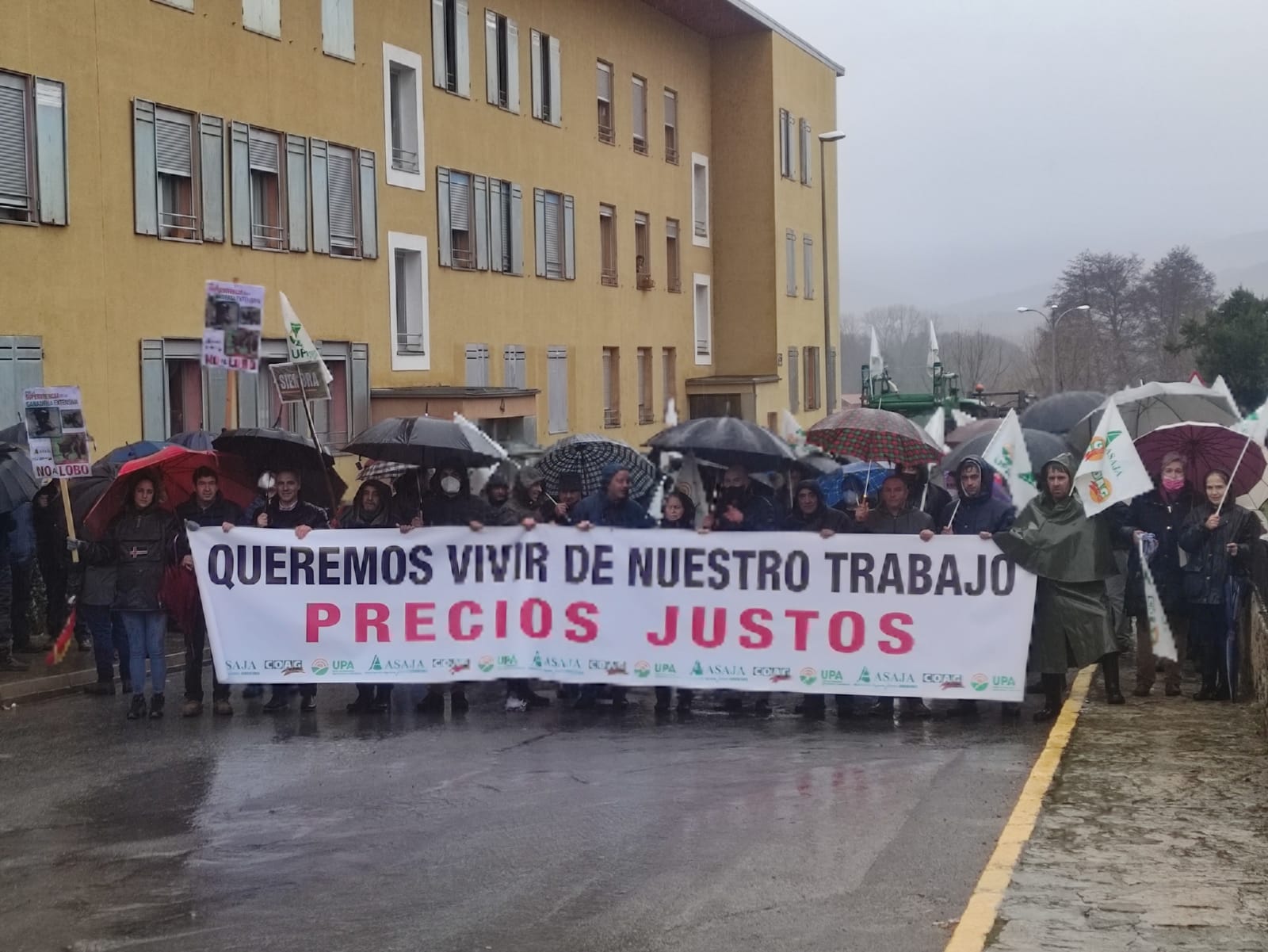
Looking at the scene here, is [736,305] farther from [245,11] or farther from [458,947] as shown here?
[458,947]

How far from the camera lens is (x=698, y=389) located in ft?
154

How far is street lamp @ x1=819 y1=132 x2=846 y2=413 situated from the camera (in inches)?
2103

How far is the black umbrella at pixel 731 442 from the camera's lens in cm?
1366

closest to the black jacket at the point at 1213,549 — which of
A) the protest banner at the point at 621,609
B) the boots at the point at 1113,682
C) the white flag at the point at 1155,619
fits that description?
the white flag at the point at 1155,619

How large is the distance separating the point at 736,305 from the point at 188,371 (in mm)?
26345

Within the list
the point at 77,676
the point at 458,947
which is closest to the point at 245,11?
the point at 77,676

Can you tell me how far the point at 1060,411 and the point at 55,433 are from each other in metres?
12.6

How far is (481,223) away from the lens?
3381 centimetres

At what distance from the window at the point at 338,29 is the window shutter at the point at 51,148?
6.92 m

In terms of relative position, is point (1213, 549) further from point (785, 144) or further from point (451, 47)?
point (785, 144)

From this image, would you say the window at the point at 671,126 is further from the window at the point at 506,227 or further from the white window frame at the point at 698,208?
the window at the point at 506,227

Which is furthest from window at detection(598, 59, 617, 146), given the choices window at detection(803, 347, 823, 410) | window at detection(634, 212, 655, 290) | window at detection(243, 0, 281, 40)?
window at detection(803, 347, 823, 410)

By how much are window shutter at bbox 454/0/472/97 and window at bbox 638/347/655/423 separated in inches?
456

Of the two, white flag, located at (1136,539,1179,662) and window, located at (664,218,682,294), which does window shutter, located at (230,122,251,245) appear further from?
window, located at (664,218,682,294)
